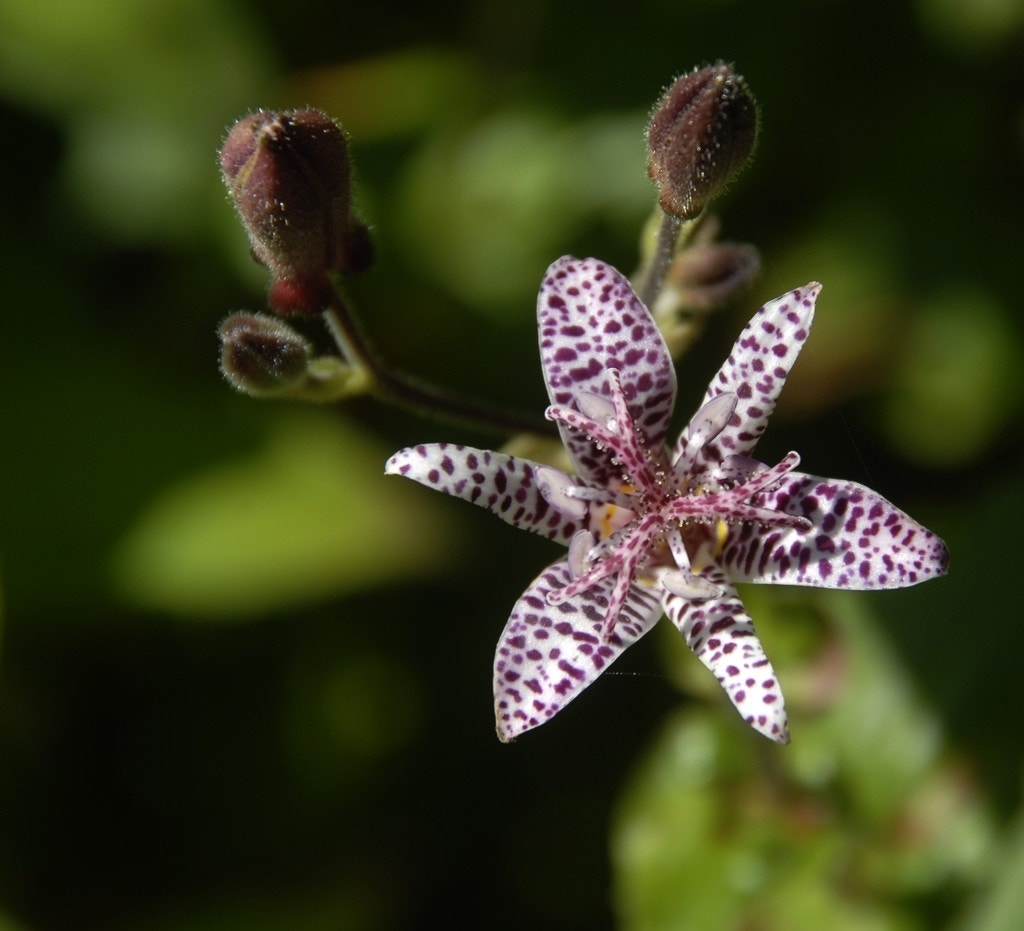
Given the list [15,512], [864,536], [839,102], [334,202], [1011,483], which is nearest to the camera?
[864,536]

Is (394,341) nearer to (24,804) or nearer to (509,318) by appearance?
(509,318)

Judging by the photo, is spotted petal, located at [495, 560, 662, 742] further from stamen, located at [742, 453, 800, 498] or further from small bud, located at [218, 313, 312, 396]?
small bud, located at [218, 313, 312, 396]

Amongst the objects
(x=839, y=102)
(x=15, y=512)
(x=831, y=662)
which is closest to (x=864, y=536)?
(x=831, y=662)

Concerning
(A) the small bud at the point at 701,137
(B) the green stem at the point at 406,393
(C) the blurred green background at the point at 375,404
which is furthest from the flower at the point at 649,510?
(C) the blurred green background at the point at 375,404

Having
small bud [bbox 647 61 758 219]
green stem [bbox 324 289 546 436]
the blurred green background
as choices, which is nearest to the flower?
small bud [bbox 647 61 758 219]

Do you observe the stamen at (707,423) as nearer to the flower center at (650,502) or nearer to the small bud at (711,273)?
the flower center at (650,502)

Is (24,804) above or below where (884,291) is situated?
below

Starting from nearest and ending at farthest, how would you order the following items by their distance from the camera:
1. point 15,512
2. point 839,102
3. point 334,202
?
point 334,202 → point 15,512 → point 839,102
